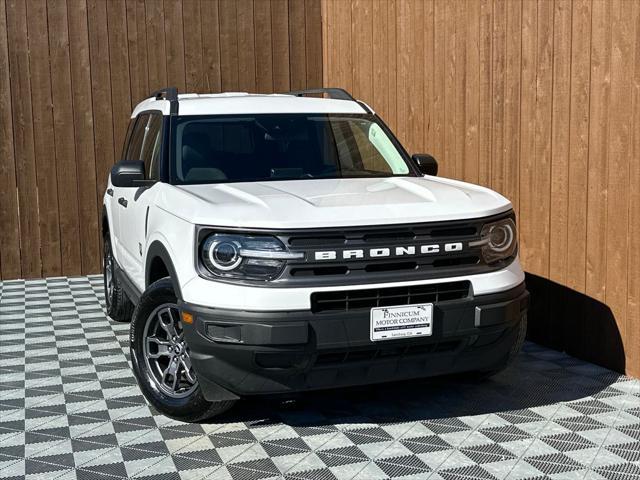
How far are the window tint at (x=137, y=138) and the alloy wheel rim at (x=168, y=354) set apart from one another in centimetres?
204

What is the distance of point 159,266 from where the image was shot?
5.43 meters

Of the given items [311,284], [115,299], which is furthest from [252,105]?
[115,299]

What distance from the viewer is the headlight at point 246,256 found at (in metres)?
4.56

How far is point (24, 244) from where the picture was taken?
10.5 meters

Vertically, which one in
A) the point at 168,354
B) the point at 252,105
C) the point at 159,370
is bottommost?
the point at 159,370

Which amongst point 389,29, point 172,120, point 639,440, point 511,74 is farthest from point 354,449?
point 389,29

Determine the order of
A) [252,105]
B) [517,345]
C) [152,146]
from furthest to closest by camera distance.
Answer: [152,146] < [252,105] < [517,345]

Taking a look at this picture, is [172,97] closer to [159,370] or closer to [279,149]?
[279,149]

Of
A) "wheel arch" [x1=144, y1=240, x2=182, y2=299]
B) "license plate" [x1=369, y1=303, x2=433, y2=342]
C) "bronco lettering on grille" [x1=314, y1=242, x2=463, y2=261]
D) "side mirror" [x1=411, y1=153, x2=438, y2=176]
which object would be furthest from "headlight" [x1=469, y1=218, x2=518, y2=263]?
"wheel arch" [x1=144, y1=240, x2=182, y2=299]

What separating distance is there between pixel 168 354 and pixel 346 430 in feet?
3.67

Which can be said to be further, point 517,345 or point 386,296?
point 517,345

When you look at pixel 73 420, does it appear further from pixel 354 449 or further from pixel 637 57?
pixel 637 57

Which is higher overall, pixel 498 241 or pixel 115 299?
pixel 498 241

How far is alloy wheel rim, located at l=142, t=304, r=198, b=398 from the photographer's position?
5.11 meters
